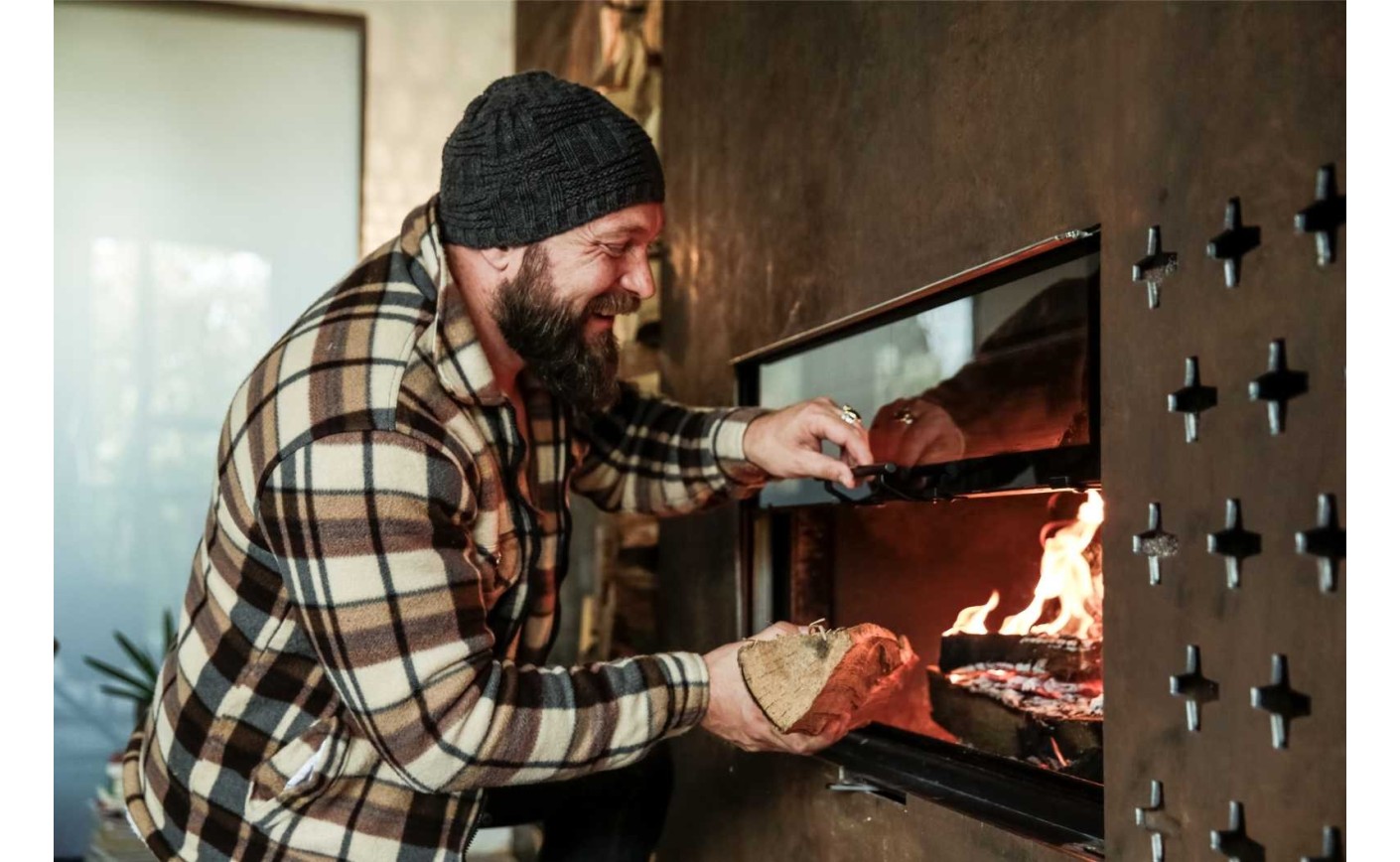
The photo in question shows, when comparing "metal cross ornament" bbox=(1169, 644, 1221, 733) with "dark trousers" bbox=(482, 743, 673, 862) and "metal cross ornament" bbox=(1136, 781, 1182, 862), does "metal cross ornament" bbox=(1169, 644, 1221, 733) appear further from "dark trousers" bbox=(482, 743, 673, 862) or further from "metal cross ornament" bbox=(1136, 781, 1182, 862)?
"dark trousers" bbox=(482, 743, 673, 862)

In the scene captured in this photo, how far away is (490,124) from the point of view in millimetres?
1531

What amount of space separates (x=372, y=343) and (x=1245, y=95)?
0.92 metres

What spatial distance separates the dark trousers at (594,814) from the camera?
5.79 ft

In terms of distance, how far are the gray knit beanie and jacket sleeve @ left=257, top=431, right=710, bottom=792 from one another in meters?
0.31

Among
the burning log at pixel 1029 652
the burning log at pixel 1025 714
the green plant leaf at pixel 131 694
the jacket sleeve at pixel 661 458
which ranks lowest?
the green plant leaf at pixel 131 694

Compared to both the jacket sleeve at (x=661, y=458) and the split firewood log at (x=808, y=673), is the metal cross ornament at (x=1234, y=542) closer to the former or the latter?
the split firewood log at (x=808, y=673)

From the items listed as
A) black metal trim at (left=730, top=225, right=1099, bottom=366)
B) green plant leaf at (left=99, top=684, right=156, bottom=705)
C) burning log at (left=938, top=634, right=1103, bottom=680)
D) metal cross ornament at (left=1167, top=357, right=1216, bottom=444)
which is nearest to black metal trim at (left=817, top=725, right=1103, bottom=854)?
burning log at (left=938, top=634, right=1103, bottom=680)

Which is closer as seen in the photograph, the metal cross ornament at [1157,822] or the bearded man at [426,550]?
the metal cross ornament at [1157,822]

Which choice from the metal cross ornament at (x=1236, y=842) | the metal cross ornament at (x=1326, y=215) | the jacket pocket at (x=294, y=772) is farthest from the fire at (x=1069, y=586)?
the jacket pocket at (x=294, y=772)

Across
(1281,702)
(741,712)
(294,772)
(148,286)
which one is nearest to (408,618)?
(294,772)

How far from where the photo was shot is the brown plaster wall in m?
1.03

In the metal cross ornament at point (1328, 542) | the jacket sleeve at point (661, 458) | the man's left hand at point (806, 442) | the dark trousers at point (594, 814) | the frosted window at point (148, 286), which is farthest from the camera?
the frosted window at point (148, 286)

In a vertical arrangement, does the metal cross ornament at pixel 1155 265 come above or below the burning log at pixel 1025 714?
above
